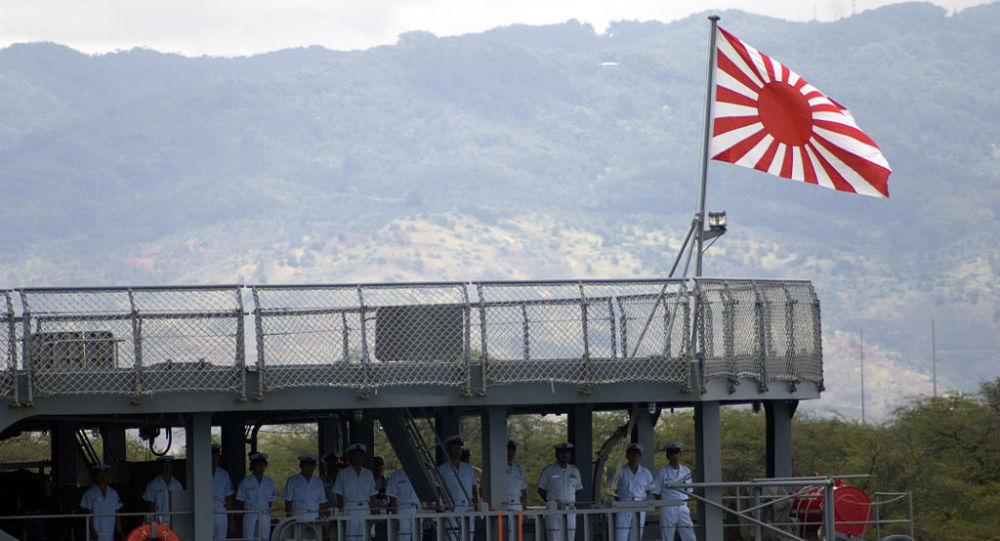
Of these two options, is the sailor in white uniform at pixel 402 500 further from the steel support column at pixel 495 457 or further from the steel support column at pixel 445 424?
the steel support column at pixel 445 424

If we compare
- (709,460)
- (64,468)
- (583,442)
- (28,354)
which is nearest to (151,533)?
(28,354)

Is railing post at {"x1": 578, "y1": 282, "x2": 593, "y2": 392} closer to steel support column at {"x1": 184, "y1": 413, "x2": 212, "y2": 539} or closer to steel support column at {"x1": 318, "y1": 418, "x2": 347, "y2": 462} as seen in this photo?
steel support column at {"x1": 184, "y1": 413, "x2": 212, "y2": 539}

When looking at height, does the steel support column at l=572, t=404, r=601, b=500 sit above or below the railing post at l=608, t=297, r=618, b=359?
below

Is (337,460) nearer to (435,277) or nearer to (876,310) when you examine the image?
(435,277)

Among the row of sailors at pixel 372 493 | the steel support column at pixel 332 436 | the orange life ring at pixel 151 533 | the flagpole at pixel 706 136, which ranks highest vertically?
the flagpole at pixel 706 136

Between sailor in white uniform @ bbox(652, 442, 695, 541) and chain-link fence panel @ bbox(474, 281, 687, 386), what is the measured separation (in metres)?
1.43

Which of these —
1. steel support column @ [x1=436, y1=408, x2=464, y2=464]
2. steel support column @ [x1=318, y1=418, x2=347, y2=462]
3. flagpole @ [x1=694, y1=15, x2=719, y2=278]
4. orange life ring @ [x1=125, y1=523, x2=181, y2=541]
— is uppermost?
flagpole @ [x1=694, y1=15, x2=719, y2=278]

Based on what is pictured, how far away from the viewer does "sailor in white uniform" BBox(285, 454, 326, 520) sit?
1847cm

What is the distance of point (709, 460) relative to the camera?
17859 millimetres

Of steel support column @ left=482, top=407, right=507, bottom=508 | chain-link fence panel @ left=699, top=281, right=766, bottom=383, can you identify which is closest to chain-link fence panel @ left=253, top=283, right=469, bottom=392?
steel support column @ left=482, top=407, right=507, bottom=508

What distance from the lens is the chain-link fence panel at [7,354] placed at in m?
16.4

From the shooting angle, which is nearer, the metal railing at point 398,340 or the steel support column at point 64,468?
the metal railing at point 398,340

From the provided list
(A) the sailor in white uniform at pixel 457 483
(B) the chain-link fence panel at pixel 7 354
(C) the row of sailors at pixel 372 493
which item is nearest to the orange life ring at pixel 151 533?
(C) the row of sailors at pixel 372 493

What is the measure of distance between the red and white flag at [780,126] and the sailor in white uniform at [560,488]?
481cm
